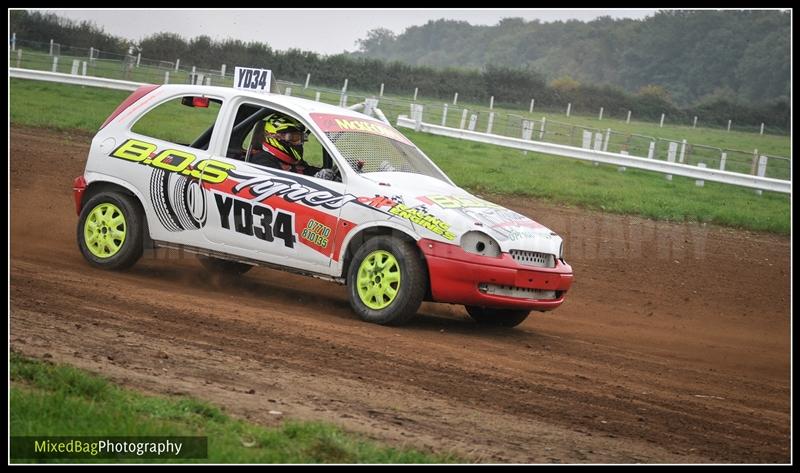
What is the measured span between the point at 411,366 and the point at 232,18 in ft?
35.4

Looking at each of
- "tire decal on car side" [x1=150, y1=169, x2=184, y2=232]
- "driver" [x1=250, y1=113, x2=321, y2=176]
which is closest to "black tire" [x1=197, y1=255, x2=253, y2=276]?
"tire decal on car side" [x1=150, y1=169, x2=184, y2=232]

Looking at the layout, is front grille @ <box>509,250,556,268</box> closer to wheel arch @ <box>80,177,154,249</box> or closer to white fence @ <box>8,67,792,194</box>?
wheel arch @ <box>80,177,154,249</box>

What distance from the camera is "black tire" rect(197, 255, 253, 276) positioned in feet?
36.5

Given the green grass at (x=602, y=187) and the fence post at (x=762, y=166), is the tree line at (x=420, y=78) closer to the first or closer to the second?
the green grass at (x=602, y=187)

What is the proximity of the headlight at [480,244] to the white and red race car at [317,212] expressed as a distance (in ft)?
0.04

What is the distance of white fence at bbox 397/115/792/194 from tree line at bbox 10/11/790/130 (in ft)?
24.3

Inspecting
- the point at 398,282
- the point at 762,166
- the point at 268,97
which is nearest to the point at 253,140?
the point at 268,97

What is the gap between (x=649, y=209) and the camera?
18.8 metres

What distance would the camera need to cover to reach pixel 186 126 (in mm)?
11078

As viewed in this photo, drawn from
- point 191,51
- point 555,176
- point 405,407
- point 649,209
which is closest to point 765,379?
point 405,407

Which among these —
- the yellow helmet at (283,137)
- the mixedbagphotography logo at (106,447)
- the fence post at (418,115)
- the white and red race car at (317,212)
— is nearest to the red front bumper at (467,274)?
the white and red race car at (317,212)

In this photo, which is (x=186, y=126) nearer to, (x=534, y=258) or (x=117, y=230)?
(x=117, y=230)

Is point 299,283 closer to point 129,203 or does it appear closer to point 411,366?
point 129,203

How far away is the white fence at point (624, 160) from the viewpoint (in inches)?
868
